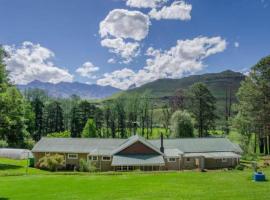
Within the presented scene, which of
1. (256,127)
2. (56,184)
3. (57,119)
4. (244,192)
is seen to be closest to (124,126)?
(57,119)

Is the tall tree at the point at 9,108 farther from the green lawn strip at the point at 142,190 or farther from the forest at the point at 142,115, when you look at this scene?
the green lawn strip at the point at 142,190

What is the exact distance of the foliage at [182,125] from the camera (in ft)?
217

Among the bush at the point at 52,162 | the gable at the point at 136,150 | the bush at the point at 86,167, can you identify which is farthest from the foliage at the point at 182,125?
the bush at the point at 52,162

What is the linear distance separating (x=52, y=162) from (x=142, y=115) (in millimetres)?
55278

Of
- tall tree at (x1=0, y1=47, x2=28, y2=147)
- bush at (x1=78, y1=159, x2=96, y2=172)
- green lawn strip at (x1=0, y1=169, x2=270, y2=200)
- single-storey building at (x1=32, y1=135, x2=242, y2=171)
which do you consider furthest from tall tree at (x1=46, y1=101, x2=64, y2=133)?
green lawn strip at (x1=0, y1=169, x2=270, y2=200)

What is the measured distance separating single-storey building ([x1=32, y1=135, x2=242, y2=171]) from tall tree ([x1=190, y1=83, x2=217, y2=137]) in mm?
19808

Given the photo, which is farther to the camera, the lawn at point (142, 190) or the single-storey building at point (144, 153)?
the single-storey building at point (144, 153)

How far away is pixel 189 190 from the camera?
24.1 m

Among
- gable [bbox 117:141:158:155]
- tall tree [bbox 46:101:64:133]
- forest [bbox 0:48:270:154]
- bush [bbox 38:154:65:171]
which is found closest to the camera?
bush [bbox 38:154:65:171]

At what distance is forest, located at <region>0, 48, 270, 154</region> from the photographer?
176 ft

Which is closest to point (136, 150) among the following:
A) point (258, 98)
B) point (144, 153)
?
point (144, 153)

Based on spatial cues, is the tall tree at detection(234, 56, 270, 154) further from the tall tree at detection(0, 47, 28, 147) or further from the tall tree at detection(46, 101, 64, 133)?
the tall tree at detection(46, 101, 64, 133)

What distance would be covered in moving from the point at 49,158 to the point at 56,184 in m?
21.2

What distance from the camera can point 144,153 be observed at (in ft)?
164
